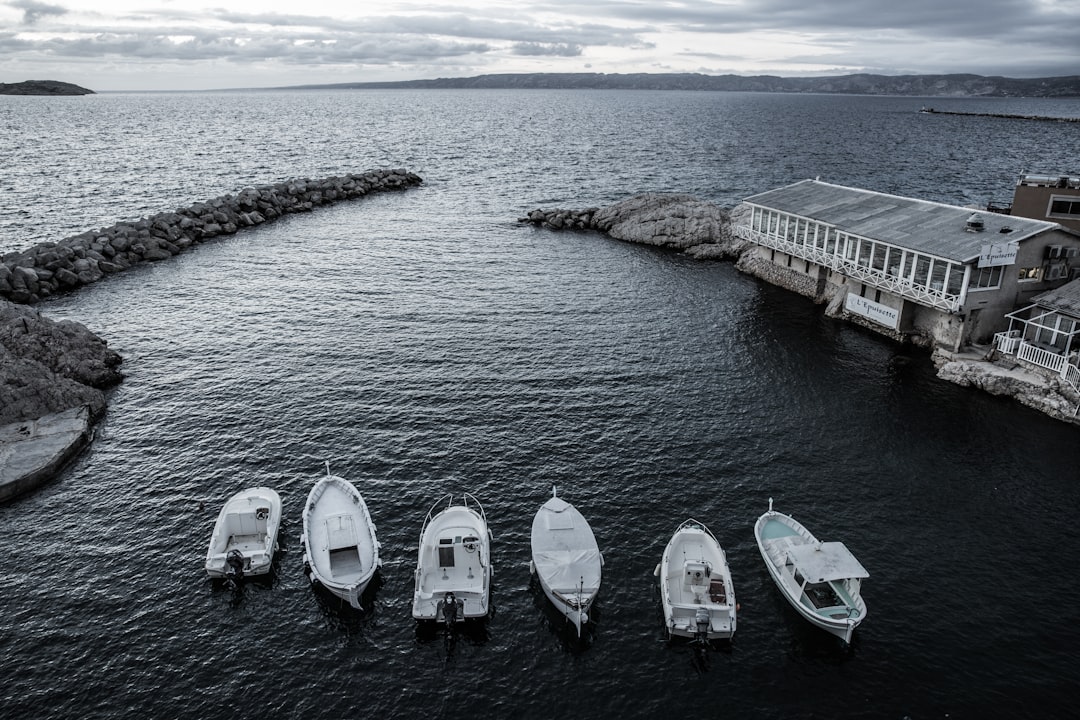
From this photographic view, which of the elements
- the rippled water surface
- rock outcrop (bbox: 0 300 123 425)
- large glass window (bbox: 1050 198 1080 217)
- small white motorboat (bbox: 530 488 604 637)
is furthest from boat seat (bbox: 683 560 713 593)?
large glass window (bbox: 1050 198 1080 217)

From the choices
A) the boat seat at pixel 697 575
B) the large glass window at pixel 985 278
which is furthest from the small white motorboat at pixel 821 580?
the large glass window at pixel 985 278

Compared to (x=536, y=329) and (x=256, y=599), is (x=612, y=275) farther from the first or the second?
(x=256, y=599)

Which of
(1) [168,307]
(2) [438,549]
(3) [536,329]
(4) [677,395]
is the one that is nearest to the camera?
(2) [438,549]

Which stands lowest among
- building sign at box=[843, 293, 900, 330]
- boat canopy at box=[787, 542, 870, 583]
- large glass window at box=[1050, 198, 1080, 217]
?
boat canopy at box=[787, 542, 870, 583]

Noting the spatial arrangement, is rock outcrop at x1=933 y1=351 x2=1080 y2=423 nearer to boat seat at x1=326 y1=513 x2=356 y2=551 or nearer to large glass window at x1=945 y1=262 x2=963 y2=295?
large glass window at x1=945 y1=262 x2=963 y2=295

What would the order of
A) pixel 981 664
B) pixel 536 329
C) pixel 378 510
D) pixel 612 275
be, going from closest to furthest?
1. pixel 981 664
2. pixel 378 510
3. pixel 536 329
4. pixel 612 275

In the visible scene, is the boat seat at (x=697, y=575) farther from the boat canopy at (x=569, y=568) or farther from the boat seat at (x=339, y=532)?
the boat seat at (x=339, y=532)

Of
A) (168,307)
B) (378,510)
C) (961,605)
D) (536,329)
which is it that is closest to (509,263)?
(536,329)
